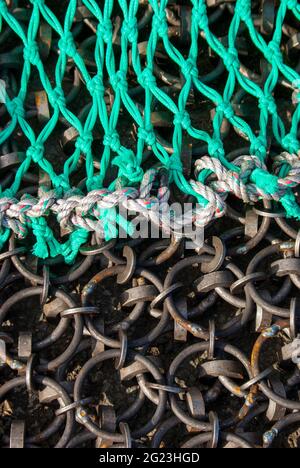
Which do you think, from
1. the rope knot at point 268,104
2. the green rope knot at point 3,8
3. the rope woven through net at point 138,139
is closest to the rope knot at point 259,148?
the rope woven through net at point 138,139

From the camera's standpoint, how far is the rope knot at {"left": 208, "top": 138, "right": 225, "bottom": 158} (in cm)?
220

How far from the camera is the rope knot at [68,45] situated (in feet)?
7.41

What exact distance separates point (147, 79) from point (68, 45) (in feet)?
0.97

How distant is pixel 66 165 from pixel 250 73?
0.74m

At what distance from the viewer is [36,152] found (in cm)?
221

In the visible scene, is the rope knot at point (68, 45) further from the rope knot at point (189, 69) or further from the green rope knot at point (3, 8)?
the rope knot at point (189, 69)

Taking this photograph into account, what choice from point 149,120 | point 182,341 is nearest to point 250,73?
point 149,120

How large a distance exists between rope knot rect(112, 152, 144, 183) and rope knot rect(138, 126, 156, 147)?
66mm

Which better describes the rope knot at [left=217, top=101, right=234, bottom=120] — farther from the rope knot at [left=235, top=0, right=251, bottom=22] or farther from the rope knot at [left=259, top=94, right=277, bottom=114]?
the rope knot at [left=235, top=0, right=251, bottom=22]

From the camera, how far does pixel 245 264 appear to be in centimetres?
229

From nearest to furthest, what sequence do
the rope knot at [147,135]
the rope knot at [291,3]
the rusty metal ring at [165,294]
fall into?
the rusty metal ring at [165,294] → the rope knot at [147,135] → the rope knot at [291,3]

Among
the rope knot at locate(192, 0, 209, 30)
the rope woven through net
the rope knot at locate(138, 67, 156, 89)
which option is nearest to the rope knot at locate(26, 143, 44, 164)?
the rope woven through net

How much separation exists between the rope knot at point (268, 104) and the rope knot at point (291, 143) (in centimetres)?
10

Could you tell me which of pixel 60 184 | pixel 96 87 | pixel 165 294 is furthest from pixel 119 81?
pixel 165 294
